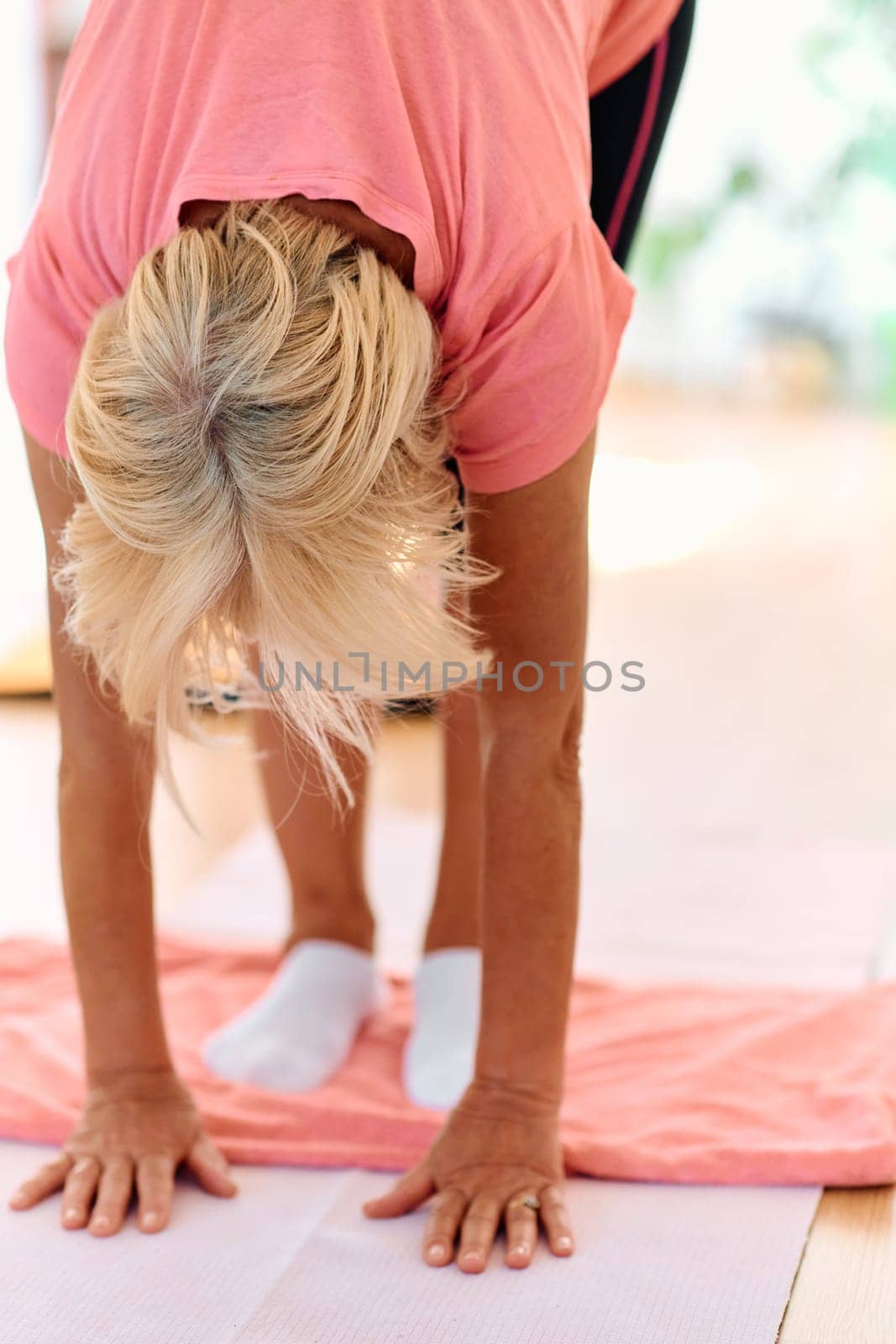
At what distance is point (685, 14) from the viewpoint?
1427 mm

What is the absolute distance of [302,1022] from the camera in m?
1.51

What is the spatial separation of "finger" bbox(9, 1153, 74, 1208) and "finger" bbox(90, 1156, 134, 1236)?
41mm

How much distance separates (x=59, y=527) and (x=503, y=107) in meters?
0.44

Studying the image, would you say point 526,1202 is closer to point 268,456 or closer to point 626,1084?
point 626,1084

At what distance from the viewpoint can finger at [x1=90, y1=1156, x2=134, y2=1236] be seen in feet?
3.84

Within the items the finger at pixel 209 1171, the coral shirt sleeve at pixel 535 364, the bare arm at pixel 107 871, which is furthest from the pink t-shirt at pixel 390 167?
the finger at pixel 209 1171

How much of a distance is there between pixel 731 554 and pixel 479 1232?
10.3 ft

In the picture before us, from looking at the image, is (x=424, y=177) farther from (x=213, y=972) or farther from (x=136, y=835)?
(x=213, y=972)

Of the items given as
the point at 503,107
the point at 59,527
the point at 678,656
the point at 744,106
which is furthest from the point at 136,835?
the point at 744,106

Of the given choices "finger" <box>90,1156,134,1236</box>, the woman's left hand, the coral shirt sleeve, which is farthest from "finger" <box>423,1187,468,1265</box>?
the coral shirt sleeve

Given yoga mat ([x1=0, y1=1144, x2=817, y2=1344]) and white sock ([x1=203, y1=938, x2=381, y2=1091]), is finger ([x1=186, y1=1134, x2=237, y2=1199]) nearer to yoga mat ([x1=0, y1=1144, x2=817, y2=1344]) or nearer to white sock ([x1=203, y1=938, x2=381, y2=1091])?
yoga mat ([x1=0, y1=1144, x2=817, y2=1344])

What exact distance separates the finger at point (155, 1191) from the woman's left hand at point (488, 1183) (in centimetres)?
16

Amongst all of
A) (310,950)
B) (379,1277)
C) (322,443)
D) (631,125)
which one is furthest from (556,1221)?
(631,125)

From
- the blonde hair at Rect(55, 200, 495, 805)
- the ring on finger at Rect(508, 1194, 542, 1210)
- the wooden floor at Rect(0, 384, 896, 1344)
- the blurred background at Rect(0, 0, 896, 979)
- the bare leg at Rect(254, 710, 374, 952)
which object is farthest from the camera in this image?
the blurred background at Rect(0, 0, 896, 979)
